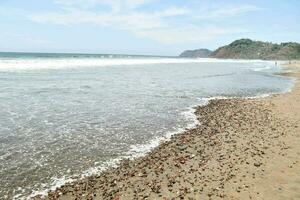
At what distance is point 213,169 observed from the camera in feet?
44.0

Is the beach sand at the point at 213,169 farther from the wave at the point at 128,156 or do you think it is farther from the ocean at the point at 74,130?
the ocean at the point at 74,130

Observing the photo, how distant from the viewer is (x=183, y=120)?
2261 centimetres

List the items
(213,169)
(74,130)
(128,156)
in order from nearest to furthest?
(213,169) < (128,156) < (74,130)

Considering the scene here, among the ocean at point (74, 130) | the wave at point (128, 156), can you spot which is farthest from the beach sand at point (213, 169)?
the ocean at point (74, 130)

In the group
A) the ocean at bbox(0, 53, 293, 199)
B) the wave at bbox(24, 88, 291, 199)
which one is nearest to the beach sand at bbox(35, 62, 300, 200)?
the wave at bbox(24, 88, 291, 199)

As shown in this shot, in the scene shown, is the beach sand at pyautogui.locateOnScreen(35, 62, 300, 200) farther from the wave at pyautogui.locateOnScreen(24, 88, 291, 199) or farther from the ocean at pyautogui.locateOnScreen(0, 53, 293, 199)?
the ocean at pyautogui.locateOnScreen(0, 53, 293, 199)

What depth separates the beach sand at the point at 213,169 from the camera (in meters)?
11.3

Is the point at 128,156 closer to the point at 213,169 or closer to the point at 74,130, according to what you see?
the point at 213,169

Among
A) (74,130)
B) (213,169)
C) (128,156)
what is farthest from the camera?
(74,130)

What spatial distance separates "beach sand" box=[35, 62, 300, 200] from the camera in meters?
11.3

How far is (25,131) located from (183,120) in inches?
386

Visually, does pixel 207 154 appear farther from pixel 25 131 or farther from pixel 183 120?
pixel 25 131

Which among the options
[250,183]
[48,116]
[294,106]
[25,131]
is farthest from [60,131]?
[294,106]

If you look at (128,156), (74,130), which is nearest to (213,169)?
(128,156)
